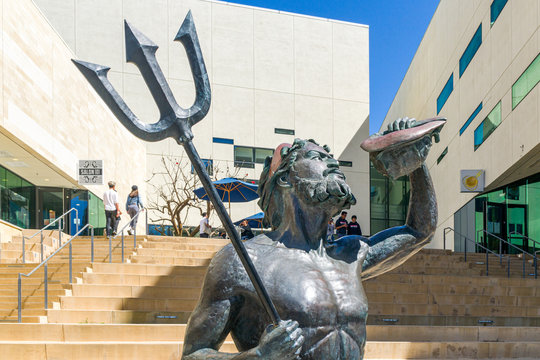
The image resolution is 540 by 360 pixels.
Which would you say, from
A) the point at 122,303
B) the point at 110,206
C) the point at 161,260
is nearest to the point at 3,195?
the point at 110,206

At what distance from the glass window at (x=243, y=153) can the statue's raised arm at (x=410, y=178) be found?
32.4 metres

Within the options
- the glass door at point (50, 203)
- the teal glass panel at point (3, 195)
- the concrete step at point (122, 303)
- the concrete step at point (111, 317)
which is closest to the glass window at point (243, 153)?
the glass door at point (50, 203)

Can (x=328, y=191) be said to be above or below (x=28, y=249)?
above

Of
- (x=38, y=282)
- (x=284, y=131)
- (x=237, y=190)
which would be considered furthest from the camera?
(x=284, y=131)

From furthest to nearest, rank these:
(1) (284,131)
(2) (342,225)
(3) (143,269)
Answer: (1) (284,131) → (2) (342,225) → (3) (143,269)

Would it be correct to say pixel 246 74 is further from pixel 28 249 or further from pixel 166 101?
pixel 166 101

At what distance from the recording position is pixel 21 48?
2064 cm

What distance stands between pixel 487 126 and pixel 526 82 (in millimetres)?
4779

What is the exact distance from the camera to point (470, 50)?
28.4m

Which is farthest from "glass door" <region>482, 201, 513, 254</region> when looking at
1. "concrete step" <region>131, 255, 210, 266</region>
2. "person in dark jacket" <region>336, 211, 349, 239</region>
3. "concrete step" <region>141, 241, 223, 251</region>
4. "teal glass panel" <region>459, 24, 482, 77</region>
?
"concrete step" <region>131, 255, 210, 266</region>

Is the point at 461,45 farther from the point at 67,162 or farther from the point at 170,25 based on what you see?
the point at 67,162

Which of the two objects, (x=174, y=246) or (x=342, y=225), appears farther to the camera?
(x=342, y=225)

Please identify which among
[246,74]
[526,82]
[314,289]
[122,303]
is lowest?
[122,303]

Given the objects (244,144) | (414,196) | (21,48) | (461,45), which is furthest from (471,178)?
(414,196)
